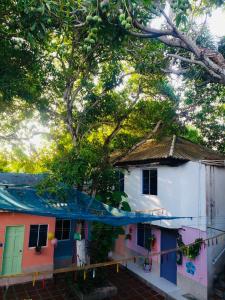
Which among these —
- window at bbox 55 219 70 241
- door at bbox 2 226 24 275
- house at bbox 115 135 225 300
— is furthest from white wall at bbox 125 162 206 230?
door at bbox 2 226 24 275

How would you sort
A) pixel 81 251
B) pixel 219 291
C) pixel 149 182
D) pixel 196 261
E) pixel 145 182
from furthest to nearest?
pixel 145 182 → pixel 149 182 → pixel 81 251 → pixel 196 261 → pixel 219 291

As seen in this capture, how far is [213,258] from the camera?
10078mm

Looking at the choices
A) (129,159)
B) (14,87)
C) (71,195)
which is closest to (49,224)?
(71,195)

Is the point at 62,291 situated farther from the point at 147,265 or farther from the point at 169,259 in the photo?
the point at 169,259

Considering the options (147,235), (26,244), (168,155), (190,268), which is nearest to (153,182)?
(168,155)

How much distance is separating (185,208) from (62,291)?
20.4 feet

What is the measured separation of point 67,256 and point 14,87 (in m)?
9.39

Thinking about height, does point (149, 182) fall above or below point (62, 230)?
above

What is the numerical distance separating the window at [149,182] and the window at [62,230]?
477 centimetres

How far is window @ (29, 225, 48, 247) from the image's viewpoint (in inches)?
440

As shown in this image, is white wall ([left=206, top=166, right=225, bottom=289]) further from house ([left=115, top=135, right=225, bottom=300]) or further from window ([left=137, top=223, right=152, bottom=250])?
window ([left=137, top=223, right=152, bottom=250])

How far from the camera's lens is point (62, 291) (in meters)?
9.95

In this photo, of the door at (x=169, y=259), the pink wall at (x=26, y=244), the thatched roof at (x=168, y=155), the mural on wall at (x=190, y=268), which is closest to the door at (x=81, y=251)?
the pink wall at (x=26, y=244)

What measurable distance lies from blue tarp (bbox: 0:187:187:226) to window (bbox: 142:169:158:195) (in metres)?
4.06
